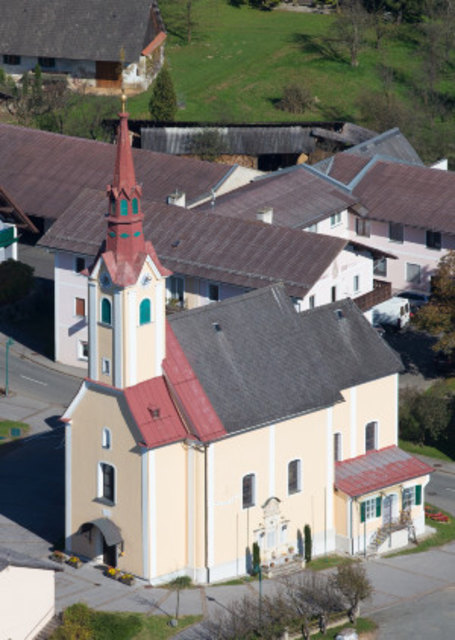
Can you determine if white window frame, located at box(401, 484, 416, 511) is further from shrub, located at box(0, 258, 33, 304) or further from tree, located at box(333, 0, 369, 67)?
A: tree, located at box(333, 0, 369, 67)

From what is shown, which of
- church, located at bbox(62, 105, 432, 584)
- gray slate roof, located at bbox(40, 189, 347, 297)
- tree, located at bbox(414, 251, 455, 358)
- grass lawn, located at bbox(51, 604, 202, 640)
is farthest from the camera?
tree, located at bbox(414, 251, 455, 358)

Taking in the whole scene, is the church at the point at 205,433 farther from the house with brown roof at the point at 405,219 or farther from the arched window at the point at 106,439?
the house with brown roof at the point at 405,219

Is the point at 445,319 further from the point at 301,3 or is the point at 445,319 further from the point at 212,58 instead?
the point at 301,3

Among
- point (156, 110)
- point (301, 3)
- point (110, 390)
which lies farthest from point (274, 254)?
point (301, 3)

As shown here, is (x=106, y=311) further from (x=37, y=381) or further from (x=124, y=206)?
(x=37, y=381)

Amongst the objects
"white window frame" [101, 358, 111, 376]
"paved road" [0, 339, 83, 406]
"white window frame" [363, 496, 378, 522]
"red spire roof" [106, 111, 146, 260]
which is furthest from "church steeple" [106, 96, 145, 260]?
"paved road" [0, 339, 83, 406]

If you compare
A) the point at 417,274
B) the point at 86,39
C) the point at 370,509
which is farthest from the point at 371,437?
the point at 86,39

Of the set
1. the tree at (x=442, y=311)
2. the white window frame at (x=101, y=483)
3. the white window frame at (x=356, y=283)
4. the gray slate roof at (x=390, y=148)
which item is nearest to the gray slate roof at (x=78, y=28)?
the gray slate roof at (x=390, y=148)
